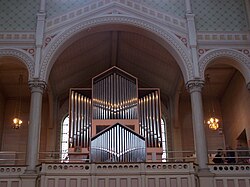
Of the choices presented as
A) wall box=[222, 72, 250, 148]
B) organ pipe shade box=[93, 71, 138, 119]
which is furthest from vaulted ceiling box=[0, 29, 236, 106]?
organ pipe shade box=[93, 71, 138, 119]

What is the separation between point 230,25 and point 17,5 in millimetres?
10595

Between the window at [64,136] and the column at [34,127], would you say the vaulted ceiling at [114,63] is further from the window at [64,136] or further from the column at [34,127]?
the column at [34,127]

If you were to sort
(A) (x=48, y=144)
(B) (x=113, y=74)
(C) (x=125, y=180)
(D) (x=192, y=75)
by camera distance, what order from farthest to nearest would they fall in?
(A) (x=48, y=144) → (B) (x=113, y=74) → (D) (x=192, y=75) → (C) (x=125, y=180)

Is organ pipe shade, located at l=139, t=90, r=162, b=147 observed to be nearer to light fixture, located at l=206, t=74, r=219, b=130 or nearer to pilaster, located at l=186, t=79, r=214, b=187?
light fixture, located at l=206, t=74, r=219, b=130

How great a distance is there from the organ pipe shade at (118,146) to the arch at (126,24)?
368 centimetres

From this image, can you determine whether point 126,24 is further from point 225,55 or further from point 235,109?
point 235,109

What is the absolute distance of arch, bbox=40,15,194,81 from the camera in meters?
21.2

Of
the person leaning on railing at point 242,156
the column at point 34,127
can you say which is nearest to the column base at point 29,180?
the column at point 34,127

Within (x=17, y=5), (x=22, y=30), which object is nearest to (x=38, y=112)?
(x=22, y=30)

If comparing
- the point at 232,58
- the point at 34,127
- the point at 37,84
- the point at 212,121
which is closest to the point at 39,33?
the point at 37,84

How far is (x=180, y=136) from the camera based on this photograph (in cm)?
2781

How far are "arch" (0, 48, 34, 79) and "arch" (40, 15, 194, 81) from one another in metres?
0.54

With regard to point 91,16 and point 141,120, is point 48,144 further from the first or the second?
point 91,16

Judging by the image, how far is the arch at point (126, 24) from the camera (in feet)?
69.5
